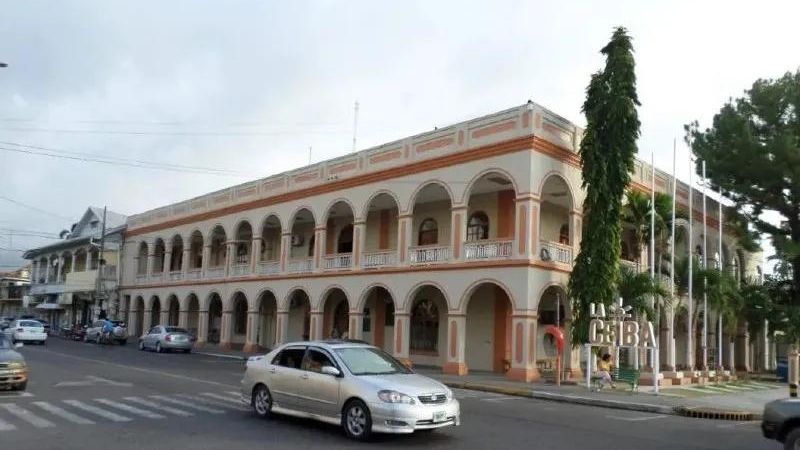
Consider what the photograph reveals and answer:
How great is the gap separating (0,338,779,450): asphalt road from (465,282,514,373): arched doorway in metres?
9.32

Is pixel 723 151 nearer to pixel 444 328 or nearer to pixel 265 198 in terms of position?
pixel 444 328

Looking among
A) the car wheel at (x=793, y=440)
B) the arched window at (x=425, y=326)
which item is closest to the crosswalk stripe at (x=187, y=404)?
the car wheel at (x=793, y=440)

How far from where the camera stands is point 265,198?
1492 inches

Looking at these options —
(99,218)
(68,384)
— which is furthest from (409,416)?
(99,218)

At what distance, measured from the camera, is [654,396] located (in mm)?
20016

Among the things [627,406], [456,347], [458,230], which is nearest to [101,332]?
[456,347]

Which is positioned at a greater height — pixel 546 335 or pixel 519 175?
pixel 519 175

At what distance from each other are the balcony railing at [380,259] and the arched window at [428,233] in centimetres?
277

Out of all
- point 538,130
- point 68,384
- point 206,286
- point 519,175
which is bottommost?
point 68,384

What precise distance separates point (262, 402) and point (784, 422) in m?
8.28

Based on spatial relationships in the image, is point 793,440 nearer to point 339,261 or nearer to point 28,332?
point 339,261

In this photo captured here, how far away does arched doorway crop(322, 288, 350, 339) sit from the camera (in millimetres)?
36094

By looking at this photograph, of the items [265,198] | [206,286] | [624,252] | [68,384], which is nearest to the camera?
[68,384]

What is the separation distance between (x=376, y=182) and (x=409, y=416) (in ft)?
69.4
